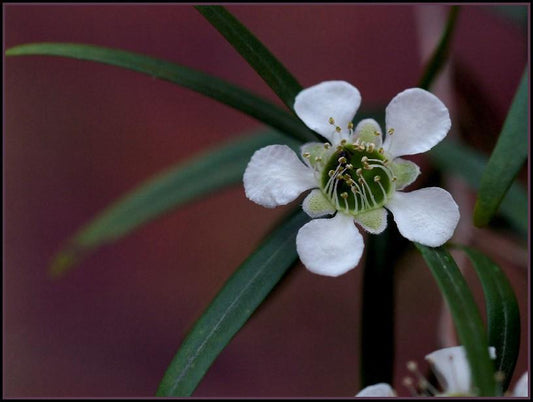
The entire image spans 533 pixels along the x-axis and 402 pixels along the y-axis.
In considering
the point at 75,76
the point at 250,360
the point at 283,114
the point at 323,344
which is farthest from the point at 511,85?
the point at 75,76

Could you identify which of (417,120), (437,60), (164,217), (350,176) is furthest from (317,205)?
(164,217)

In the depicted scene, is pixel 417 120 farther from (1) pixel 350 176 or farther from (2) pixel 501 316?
(2) pixel 501 316

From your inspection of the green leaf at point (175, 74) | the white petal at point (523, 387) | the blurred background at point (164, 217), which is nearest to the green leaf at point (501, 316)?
the white petal at point (523, 387)

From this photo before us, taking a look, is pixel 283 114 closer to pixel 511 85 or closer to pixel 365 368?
pixel 365 368

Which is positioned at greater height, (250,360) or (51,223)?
(51,223)

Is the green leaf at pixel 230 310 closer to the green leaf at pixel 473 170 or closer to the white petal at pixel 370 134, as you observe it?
the white petal at pixel 370 134

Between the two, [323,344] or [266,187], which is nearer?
[266,187]

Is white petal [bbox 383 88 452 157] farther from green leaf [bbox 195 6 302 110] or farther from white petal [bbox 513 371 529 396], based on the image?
white petal [bbox 513 371 529 396]
